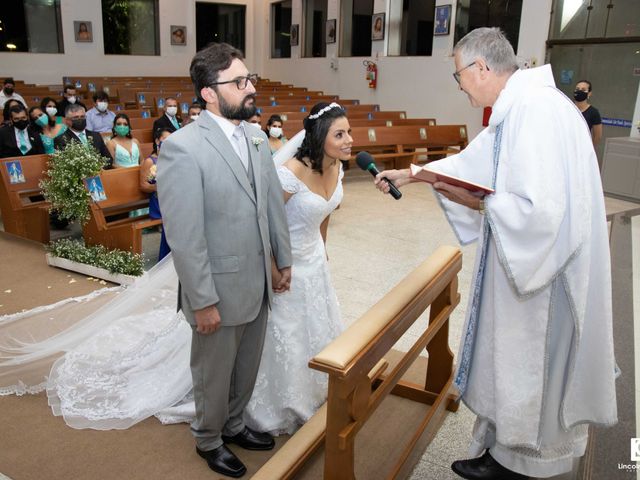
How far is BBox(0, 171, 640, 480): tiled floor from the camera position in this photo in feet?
8.21

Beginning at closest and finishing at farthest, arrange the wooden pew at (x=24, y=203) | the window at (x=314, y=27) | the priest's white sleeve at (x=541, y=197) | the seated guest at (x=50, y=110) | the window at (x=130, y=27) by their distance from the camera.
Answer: the priest's white sleeve at (x=541, y=197) → the wooden pew at (x=24, y=203) → the seated guest at (x=50, y=110) → the window at (x=314, y=27) → the window at (x=130, y=27)


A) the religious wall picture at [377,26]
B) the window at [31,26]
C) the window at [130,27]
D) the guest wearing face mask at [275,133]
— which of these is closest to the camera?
the guest wearing face mask at [275,133]

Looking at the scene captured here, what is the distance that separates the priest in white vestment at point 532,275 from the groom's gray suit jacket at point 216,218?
547 millimetres

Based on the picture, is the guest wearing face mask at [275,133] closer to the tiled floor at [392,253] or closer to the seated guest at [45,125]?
the tiled floor at [392,253]

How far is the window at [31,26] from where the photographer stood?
13526 millimetres

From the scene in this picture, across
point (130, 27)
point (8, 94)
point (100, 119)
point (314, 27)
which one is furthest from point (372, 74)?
point (130, 27)

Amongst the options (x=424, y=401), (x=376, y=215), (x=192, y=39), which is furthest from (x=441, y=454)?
(x=192, y=39)

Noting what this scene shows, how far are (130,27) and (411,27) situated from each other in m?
7.86

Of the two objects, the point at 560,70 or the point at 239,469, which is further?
the point at 560,70

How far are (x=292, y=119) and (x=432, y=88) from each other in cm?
354

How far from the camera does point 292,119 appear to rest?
28.1ft

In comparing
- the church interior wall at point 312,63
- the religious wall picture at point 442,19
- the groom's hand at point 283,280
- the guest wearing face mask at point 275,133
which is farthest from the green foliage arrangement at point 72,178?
the religious wall picture at point 442,19

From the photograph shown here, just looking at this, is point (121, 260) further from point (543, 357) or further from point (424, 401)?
point (543, 357)

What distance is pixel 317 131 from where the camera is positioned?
2.47 metres
